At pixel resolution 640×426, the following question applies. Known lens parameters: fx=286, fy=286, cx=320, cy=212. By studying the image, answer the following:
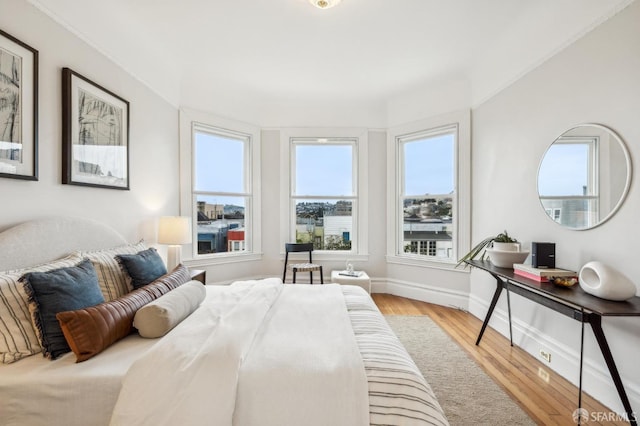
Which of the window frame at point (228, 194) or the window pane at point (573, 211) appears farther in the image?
the window frame at point (228, 194)

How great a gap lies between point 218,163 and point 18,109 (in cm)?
232

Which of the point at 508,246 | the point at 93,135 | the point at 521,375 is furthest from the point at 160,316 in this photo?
the point at 508,246

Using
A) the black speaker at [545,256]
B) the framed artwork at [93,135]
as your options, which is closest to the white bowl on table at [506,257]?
the black speaker at [545,256]

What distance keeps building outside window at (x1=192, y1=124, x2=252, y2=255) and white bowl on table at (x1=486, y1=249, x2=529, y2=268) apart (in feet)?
10.2

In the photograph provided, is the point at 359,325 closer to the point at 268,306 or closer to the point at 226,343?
the point at 268,306

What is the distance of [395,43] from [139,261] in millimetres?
2995

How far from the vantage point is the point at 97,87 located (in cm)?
228

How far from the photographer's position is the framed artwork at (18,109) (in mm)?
1629

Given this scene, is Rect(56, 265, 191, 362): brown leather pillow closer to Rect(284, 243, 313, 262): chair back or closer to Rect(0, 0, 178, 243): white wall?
Rect(0, 0, 178, 243): white wall

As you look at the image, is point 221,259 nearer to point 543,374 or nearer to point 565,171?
point 543,374

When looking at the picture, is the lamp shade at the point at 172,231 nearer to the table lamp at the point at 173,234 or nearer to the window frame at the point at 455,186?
the table lamp at the point at 173,234

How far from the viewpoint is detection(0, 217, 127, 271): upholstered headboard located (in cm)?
155

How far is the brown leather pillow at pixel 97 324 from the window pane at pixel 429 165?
352cm

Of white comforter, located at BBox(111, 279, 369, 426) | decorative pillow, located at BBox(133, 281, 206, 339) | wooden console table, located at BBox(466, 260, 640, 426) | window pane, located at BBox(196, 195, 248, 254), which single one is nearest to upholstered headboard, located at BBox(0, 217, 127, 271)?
decorative pillow, located at BBox(133, 281, 206, 339)
